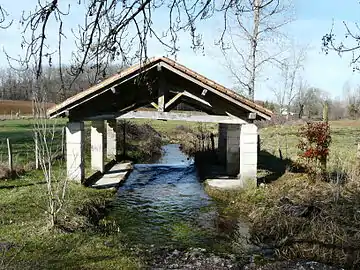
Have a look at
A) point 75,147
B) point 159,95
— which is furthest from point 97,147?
A: point 159,95

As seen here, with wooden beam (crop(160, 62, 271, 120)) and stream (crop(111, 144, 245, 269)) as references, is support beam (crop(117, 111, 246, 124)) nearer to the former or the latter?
wooden beam (crop(160, 62, 271, 120))

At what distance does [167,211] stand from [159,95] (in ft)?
12.0

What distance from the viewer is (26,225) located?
8469 millimetres

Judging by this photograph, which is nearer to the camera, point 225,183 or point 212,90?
point 212,90

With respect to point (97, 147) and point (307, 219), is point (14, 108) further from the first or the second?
point (307, 219)

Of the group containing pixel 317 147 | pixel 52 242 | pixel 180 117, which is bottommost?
pixel 52 242

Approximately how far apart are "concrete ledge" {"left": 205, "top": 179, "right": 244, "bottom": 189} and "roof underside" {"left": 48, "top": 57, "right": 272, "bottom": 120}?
230 centimetres

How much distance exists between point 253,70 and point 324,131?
9967mm

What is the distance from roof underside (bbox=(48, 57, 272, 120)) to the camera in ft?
40.0

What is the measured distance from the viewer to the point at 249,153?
42.0ft

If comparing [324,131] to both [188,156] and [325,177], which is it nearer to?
[325,177]

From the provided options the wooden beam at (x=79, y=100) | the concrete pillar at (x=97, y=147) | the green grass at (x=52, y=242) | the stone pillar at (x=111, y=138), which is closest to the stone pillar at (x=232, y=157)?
the concrete pillar at (x=97, y=147)

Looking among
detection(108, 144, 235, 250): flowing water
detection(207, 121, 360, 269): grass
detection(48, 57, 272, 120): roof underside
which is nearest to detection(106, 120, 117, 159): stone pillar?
detection(108, 144, 235, 250): flowing water

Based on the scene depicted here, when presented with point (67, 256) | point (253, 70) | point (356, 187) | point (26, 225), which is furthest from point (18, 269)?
point (253, 70)
